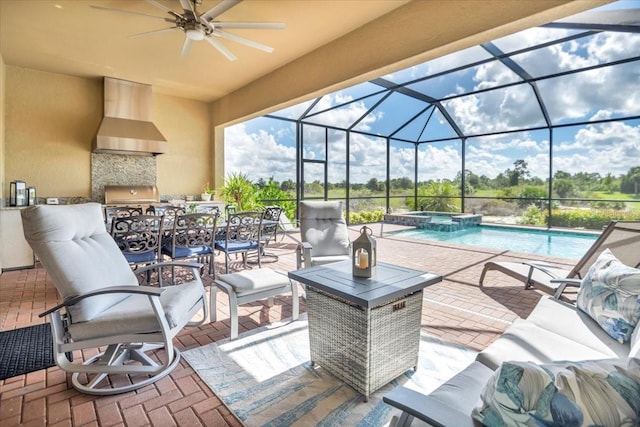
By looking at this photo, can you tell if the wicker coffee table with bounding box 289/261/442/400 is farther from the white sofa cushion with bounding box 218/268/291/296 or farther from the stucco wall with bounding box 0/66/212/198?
the stucco wall with bounding box 0/66/212/198

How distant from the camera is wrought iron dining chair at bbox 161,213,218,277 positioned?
160 inches

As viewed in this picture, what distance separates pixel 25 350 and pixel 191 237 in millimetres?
1934

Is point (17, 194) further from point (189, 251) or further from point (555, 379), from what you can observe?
point (555, 379)

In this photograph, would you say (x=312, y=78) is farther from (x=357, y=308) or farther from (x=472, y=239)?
(x=472, y=239)

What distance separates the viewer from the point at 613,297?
6.23 feet

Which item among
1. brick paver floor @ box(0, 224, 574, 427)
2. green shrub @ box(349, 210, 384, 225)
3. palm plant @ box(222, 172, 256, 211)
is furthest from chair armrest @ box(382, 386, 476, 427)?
green shrub @ box(349, 210, 384, 225)

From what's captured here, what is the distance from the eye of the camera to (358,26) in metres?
4.10

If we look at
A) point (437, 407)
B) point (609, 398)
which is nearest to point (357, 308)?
point (437, 407)

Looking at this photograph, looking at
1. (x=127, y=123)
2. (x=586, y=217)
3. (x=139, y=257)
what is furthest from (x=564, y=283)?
(x=586, y=217)

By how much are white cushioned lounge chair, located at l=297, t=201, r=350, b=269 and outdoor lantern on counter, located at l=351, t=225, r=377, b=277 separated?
155cm

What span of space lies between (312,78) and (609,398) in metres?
4.89

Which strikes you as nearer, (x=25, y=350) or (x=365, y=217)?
(x=25, y=350)

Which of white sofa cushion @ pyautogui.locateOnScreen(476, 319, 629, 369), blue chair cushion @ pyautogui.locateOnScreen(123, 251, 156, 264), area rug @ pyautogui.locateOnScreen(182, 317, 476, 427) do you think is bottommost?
area rug @ pyautogui.locateOnScreen(182, 317, 476, 427)

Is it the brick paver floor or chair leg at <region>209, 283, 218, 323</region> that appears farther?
chair leg at <region>209, 283, 218, 323</region>
